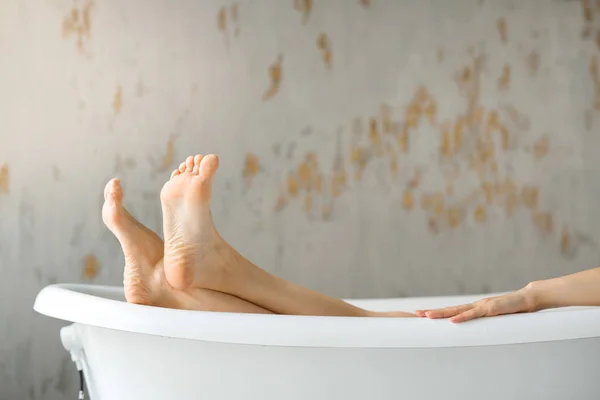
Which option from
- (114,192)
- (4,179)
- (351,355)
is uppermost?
(4,179)

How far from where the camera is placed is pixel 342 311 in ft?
4.50

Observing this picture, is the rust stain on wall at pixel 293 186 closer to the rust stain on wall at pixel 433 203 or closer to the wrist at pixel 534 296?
the rust stain on wall at pixel 433 203

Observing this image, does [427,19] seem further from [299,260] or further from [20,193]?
[20,193]

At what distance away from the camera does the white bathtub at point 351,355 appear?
40.9 inches

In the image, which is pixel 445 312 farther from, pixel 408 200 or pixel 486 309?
pixel 408 200

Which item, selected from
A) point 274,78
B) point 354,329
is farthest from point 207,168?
point 274,78

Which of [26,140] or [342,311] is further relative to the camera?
[26,140]

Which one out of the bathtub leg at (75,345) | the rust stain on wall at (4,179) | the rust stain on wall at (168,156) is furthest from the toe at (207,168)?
the rust stain on wall at (4,179)

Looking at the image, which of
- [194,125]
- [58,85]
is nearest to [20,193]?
[58,85]

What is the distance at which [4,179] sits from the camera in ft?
7.30

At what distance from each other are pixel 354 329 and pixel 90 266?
1430 mm

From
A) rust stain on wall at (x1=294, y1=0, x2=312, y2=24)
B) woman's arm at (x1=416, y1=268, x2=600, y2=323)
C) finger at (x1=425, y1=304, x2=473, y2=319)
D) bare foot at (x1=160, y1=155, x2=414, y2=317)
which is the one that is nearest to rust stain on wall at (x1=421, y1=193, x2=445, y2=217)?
rust stain on wall at (x1=294, y1=0, x2=312, y2=24)

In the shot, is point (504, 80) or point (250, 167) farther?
point (504, 80)

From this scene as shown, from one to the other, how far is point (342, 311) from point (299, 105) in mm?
1165
